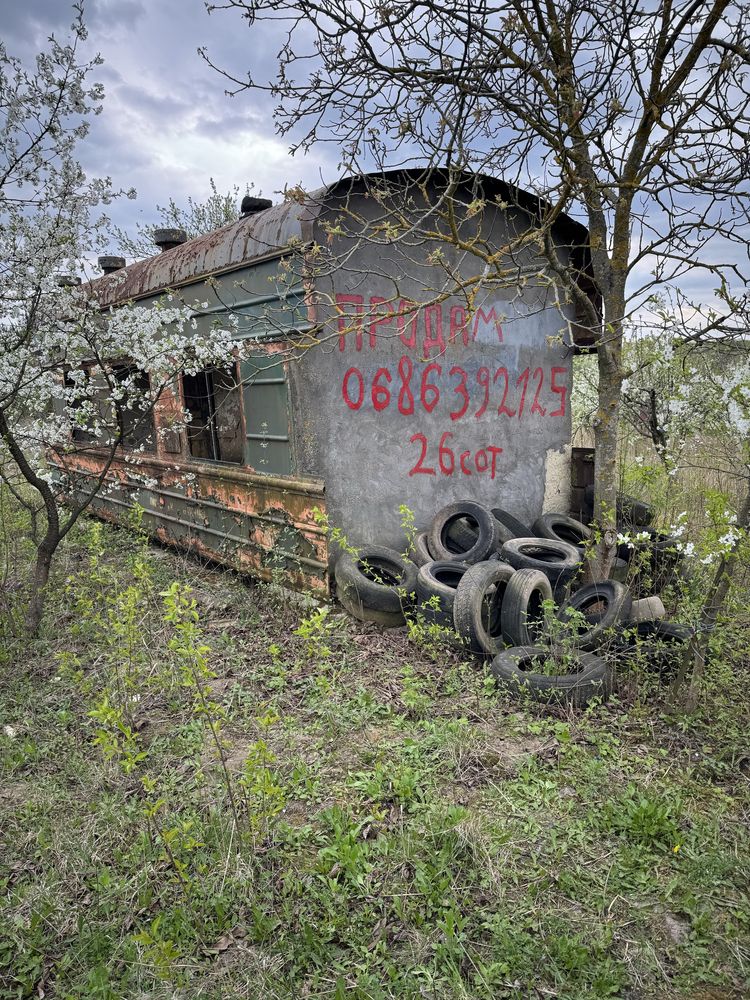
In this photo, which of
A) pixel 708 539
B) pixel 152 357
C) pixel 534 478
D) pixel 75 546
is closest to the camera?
pixel 708 539

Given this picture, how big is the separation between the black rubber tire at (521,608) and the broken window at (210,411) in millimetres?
3451

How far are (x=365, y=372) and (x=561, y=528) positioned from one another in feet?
10.0

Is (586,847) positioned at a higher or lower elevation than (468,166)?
lower

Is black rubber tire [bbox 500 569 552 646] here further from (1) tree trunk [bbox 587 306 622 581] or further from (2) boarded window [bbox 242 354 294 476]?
(2) boarded window [bbox 242 354 294 476]

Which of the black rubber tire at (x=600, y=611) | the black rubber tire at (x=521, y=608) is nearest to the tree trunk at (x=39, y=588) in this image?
the black rubber tire at (x=521, y=608)

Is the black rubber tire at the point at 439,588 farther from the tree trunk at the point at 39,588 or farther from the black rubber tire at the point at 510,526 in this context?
the tree trunk at the point at 39,588

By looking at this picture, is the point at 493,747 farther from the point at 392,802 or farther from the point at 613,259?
the point at 613,259

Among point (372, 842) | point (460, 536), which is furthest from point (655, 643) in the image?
point (372, 842)

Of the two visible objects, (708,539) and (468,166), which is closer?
(708,539)

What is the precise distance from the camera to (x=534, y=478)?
721cm

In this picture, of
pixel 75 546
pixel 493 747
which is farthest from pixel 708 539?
pixel 75 546

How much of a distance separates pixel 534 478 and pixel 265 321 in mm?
3625

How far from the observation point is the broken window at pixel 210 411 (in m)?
6.93

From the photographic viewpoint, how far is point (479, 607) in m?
4.61
